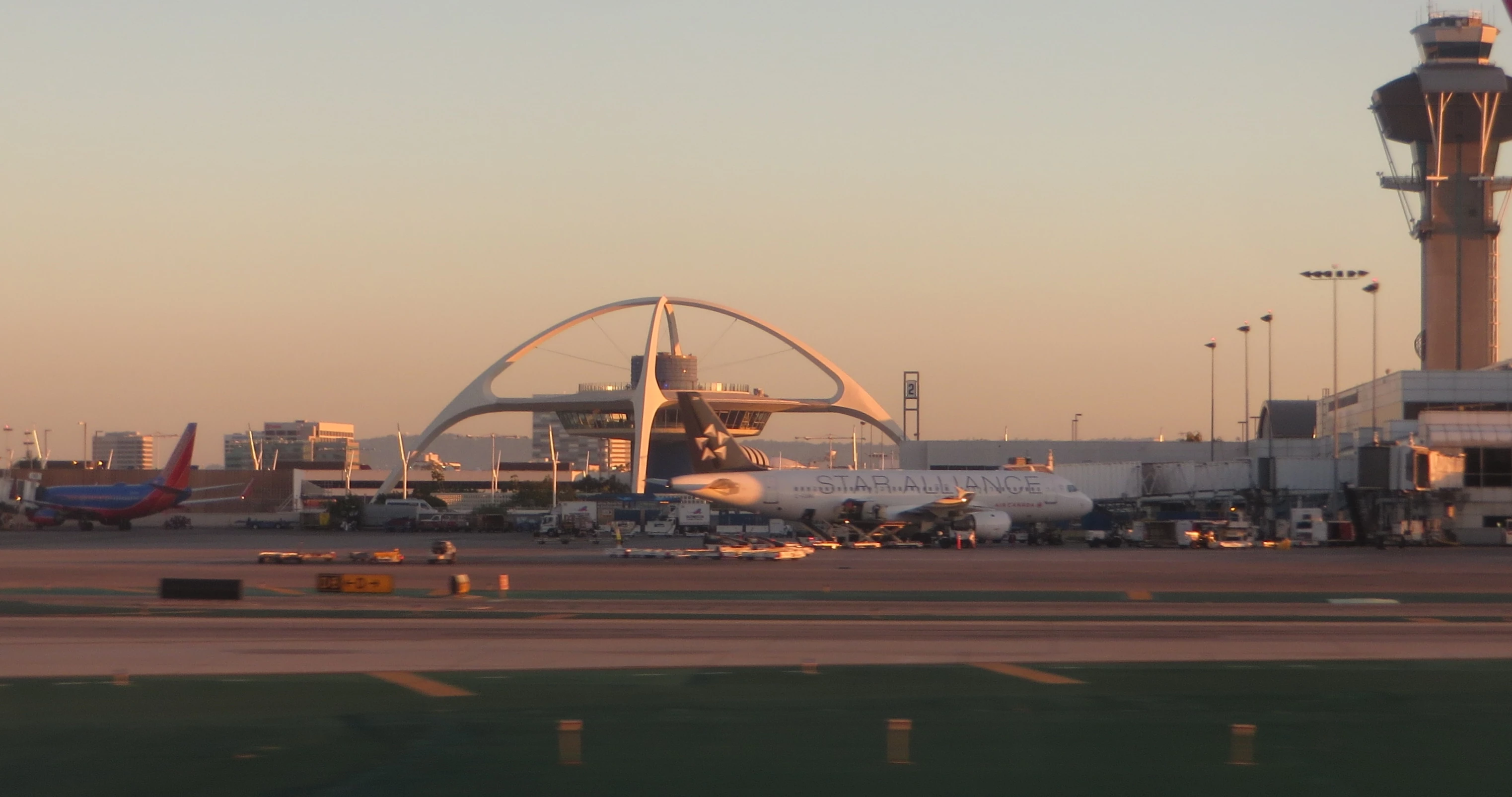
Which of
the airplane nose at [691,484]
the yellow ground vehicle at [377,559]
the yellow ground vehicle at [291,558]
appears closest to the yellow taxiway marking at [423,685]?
the yellow ground vehicle at [377,559]

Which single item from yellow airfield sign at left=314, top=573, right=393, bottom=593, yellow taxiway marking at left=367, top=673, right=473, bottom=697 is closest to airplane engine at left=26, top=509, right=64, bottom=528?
yellow airfield sign at left=314, top=573, right=393, bottom=593

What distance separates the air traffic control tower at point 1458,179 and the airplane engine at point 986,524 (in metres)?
67.3

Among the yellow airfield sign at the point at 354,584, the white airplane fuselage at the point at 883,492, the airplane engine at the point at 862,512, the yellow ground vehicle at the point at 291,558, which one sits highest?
the white airplane fuselage at the point at 883,492

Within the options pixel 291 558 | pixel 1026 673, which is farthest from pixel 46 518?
pixel 1026 673

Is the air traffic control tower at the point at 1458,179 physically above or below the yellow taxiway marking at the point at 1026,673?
above

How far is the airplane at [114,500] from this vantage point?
275ft

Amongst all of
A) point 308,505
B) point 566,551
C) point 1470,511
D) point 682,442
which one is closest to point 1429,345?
point 1470,511

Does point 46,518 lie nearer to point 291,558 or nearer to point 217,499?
point 217,499

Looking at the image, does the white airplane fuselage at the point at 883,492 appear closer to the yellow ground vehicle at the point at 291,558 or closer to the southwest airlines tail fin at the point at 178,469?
the yellow ground vehicle at the point at 291,558

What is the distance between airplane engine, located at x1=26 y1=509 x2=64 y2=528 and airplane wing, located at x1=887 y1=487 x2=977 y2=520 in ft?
181

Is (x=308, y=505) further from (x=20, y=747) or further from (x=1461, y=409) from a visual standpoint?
(x=20, y=747)

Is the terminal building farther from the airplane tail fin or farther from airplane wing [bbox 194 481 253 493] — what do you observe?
airplane wing [bbox 194 481 253 493]

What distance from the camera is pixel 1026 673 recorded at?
1834 centimetres

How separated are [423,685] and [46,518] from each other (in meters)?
78.8
